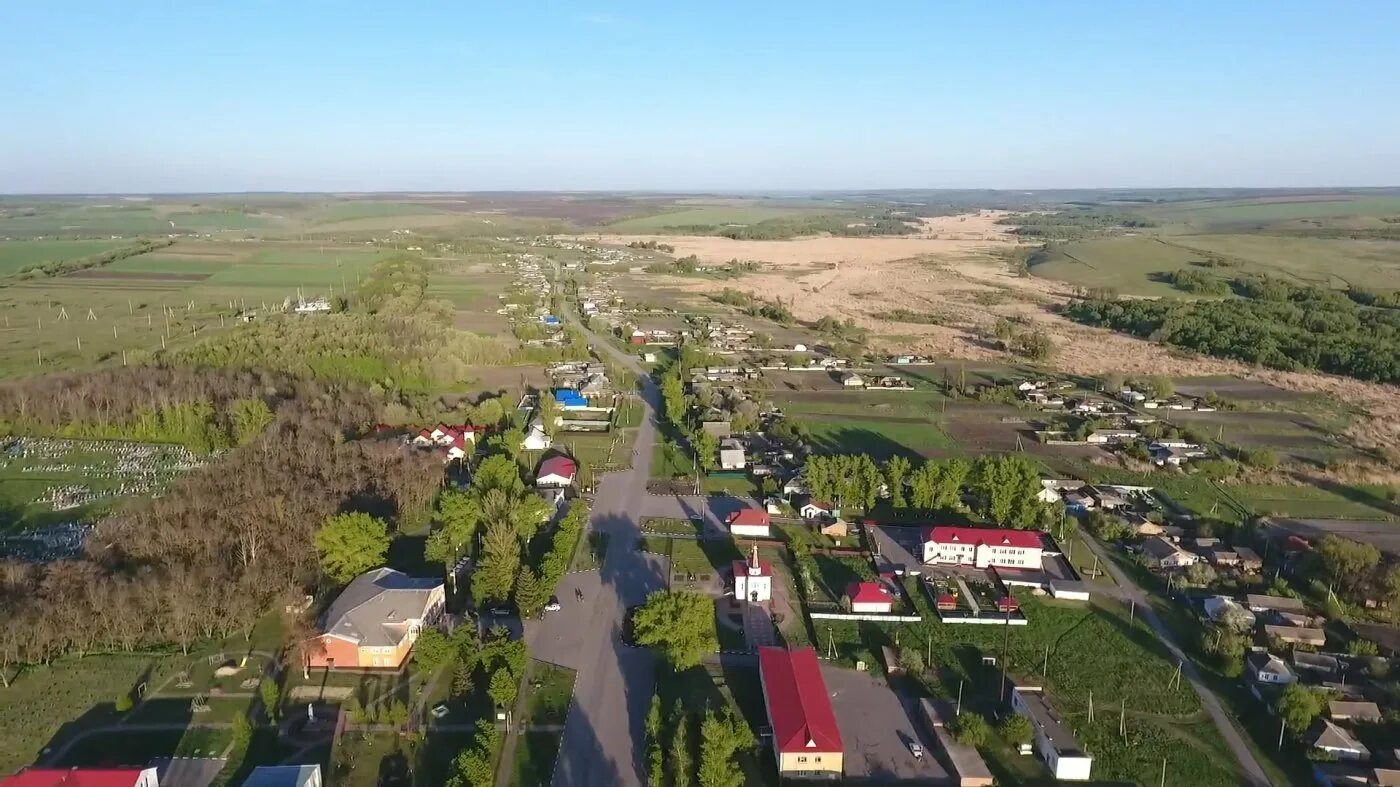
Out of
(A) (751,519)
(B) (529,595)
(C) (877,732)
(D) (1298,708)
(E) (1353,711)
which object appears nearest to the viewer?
(D) (1298,708)

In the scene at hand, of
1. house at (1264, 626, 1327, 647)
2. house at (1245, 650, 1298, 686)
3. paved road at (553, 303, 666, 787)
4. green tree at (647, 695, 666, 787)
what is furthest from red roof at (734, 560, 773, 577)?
house at (1264, 626, 1327, 647)

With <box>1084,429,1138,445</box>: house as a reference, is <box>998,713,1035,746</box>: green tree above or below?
below

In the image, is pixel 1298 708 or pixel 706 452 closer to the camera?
pixel 1298 708

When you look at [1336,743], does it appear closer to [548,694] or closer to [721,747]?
[721,747]

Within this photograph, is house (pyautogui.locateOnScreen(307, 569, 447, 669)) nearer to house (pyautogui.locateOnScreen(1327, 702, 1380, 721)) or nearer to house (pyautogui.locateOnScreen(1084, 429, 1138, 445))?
Result: house (pyautogui.locateOnScreen(1327, 702, 1380, 721))

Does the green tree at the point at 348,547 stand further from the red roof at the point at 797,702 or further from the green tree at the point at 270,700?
the red roof at the point at 797,702

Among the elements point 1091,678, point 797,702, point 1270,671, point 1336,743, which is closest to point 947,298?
point 1270,671

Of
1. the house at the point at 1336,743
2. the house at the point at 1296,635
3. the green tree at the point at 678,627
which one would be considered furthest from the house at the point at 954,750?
the house at the point at 1296,635

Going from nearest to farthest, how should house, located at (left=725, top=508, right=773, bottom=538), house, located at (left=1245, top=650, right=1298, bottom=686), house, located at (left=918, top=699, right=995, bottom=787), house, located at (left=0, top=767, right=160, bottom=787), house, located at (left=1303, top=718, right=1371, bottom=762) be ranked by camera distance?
house, located at (left=0, top=767, right=160, bottom=787), house, located at (left=918, top=699, right=995, bottom=787), house, located at (left=1303, top=718, right=1371, bottom=762), house, located at (left=1245, top=650, right=1298, bottom=686), house, located at (left=725, top=508, right=773, bottom=538)
